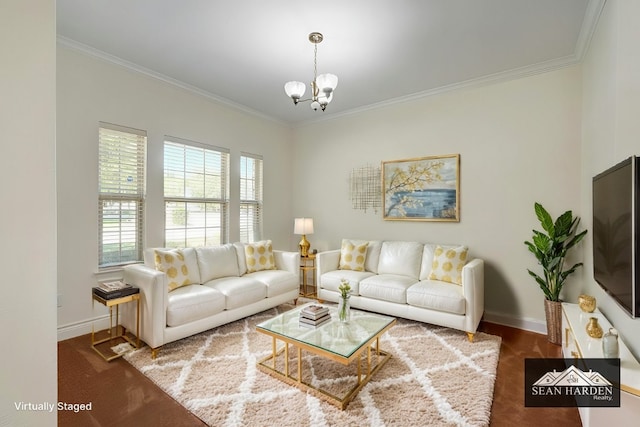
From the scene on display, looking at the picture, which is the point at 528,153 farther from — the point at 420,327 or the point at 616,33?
the point at 420,327

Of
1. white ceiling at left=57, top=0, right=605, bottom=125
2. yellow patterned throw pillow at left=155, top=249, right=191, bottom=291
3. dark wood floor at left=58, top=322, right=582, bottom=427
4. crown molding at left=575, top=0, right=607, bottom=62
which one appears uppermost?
white ceiling at left=57, top=0, right=605, bottom=125

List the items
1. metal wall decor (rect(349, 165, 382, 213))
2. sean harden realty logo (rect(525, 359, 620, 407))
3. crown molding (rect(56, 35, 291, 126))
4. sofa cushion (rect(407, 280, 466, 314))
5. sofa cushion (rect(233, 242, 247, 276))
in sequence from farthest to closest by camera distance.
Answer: metal wall decor (rect(349, 165, 382, 213)) → sofa cushion (rect(233, 242, 247, 276)) → sofa cushion (rect(407, 280, 466, 314)) → crown molding (rect(56, 35, 291, 126)) → sean harden realty logo (rect(525, 359, 620, 407))

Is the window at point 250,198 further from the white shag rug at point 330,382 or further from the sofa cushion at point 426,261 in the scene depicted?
the sofa cushion at point 426,261

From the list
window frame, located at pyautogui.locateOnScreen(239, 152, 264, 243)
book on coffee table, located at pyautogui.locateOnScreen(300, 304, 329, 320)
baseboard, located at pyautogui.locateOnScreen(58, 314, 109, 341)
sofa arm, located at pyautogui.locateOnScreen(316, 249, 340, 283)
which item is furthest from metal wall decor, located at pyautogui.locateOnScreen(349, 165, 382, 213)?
baseboard, located at pyautogui.locateOnScreen(58, 314, 109, 341)

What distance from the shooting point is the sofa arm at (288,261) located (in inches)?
163

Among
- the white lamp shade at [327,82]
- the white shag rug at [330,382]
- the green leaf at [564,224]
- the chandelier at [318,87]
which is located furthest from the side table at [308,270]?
the green leaf at [564,224]

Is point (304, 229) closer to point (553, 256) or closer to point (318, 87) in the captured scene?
point (318, 87)

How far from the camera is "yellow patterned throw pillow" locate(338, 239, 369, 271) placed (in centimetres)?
421

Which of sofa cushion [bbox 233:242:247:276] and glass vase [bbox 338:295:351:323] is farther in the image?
sofa cushion [bbox 233:242:247:276]

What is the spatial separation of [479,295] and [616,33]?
2429 mm

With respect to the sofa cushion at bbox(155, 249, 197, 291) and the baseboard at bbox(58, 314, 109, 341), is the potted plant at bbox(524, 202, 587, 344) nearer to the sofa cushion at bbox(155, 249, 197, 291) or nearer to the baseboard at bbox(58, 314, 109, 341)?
the sofa cushion at bbox(155, 249, 197, 291)

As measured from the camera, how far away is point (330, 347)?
2.16 m

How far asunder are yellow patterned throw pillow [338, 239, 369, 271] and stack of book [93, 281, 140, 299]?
2.53 meters

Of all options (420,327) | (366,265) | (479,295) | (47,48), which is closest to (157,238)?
(366,265)
